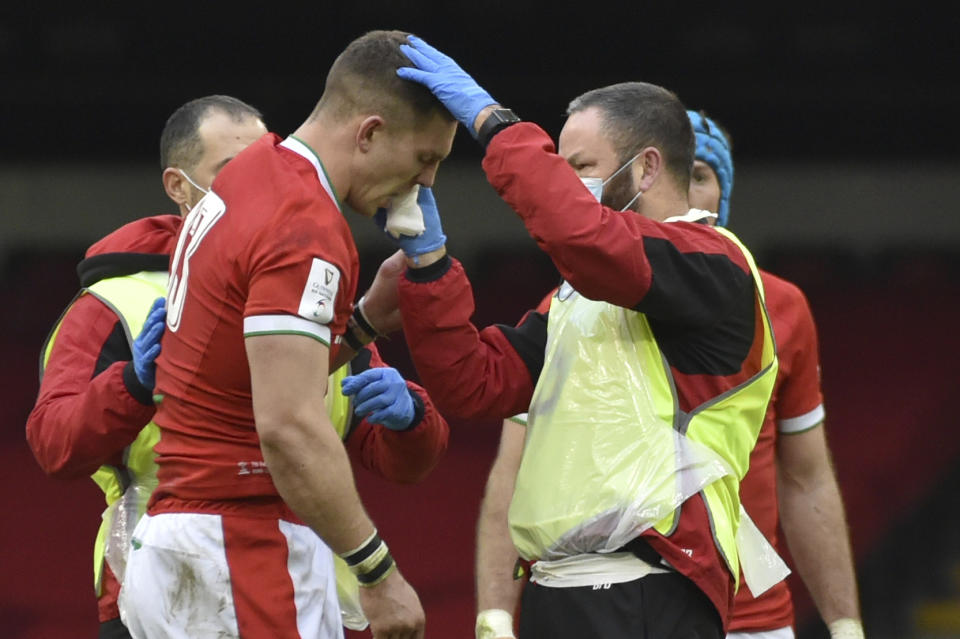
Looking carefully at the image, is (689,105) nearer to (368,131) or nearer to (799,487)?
(799,487)

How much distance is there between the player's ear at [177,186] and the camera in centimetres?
340

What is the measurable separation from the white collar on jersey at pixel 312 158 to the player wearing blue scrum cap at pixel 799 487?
4.38 ft

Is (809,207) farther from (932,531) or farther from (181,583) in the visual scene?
(181,583)

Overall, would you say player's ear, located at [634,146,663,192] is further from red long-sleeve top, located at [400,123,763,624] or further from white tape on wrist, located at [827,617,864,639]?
white tape on wrist, located at [827,617,864,639]

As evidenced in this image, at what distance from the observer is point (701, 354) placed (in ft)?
9.02

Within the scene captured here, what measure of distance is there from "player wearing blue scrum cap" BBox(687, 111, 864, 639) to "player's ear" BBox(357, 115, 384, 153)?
127 centimetres

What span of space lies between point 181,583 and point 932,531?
626 centimetres

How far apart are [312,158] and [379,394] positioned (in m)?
0.47

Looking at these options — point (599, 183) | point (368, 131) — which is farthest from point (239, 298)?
point (599, 183)

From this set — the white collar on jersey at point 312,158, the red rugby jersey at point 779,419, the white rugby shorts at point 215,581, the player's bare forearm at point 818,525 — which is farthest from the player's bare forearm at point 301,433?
the player's bare forearm at point 818,525

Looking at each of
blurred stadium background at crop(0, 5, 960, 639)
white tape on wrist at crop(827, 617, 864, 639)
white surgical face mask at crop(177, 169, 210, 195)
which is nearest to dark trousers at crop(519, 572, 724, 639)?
white tape on wrist at crop(827, 617, 864, 639)

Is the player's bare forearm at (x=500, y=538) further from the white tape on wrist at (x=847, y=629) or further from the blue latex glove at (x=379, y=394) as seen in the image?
the white tape on wrist at (x=847, y=629)

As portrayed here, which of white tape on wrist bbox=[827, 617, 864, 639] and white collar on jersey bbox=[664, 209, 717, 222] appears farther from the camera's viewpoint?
white tape on wrist bbox=[827, 617, 864, 639]

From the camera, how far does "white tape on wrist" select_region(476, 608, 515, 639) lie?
123 inches
